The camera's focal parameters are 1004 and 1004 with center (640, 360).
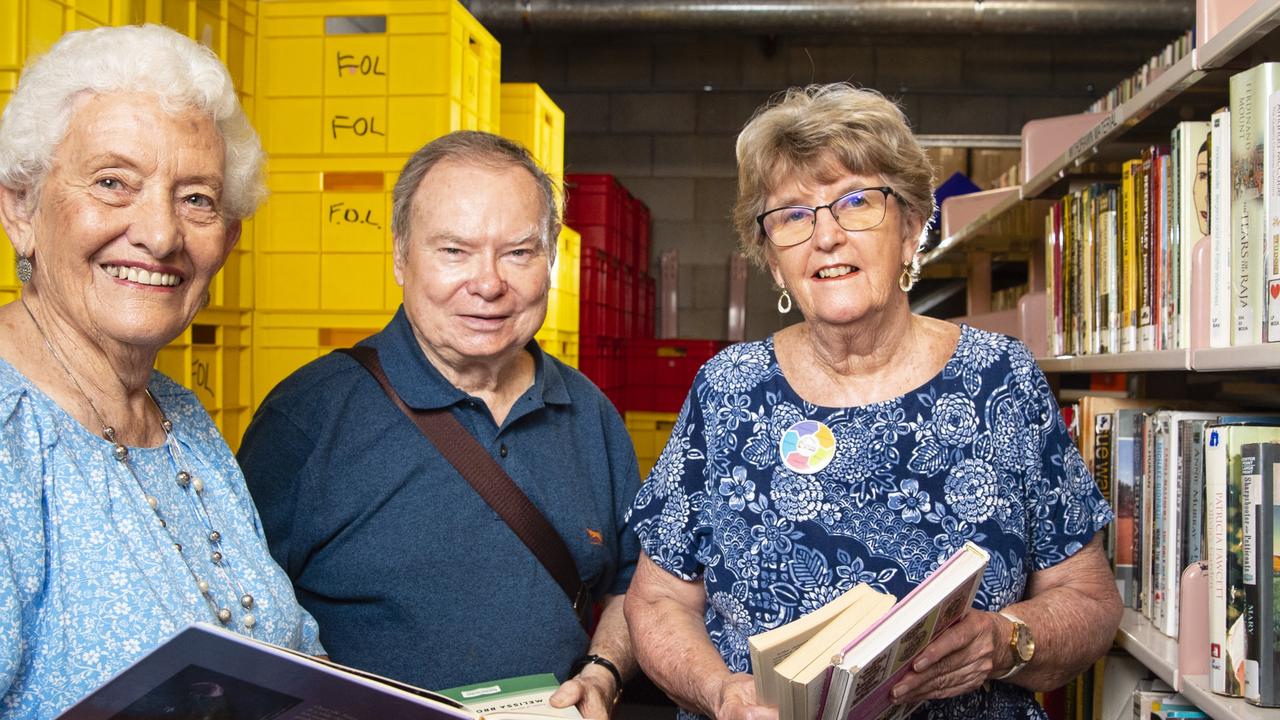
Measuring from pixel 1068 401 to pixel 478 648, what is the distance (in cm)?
190

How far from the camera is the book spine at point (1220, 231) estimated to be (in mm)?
1578

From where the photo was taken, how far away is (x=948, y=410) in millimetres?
1616

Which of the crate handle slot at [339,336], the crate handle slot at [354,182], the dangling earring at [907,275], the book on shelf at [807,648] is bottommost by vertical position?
the book on shelf at [807,648]

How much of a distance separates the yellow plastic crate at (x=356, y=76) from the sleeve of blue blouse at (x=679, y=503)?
178 centimetres

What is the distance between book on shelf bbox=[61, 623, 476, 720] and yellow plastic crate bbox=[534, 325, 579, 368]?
314 cm

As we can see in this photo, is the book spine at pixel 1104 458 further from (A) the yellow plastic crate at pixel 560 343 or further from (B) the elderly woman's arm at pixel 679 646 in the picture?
(A) the yellow plastic crate at pixel 560 343

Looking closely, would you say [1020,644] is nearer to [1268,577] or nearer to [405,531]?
[1268,577]

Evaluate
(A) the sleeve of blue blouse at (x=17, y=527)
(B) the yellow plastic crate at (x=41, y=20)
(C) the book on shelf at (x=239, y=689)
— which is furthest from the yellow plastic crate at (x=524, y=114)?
(C) the book on shelf at (x=239, y=689)

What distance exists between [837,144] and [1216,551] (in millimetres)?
892

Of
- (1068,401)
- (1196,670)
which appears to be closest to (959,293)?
(1068,401)

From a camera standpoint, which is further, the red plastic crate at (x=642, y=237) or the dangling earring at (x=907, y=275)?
the red plastic crate at (x=642, y=237)

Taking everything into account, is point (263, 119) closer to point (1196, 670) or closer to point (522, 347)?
point (522, 347)

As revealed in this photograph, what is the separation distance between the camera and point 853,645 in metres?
1.09

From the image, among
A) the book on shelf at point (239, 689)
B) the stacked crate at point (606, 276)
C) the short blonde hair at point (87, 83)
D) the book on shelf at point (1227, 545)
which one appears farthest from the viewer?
the stacked crate at point (606, 276)
